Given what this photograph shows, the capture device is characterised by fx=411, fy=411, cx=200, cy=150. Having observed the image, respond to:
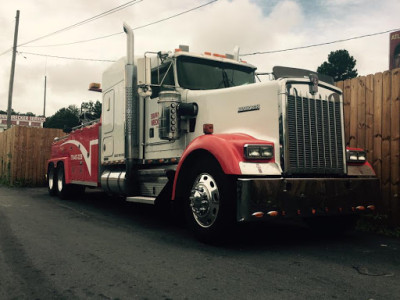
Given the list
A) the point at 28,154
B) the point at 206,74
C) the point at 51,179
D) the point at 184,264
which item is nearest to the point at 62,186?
the point at 51,179

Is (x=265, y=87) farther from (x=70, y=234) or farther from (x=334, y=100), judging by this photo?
(x=70, y=234)

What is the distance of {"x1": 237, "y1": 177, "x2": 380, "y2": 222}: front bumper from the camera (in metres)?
4.64

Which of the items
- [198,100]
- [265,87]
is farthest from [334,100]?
[198,100]

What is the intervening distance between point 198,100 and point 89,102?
83457 mm

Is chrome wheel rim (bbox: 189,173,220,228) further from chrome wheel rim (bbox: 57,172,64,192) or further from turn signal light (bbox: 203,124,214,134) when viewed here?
chrome wheel rim (bbox: 57,172,64,192)

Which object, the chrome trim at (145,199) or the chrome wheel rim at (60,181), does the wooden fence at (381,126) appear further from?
the chrome wheel rim at (60,181)

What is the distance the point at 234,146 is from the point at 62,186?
7.82 metres

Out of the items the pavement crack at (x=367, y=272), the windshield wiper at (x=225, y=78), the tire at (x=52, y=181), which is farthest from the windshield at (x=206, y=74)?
the tire at (x=52, y=181)

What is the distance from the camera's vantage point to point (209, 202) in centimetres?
518

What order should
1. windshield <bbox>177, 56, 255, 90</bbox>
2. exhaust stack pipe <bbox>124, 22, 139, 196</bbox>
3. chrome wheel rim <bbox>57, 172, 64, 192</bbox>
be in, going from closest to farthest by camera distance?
windshield <bbox>177, 56, 255, 90</bbox>, exhaust stack pipe <bbox>124, 22, 139, 196</bbox>, chrome wheel rim <bbox>57, 172, 64, 192</bbox>

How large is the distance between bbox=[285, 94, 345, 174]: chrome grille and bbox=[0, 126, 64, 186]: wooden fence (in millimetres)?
14424

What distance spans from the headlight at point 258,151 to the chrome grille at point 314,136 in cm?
25

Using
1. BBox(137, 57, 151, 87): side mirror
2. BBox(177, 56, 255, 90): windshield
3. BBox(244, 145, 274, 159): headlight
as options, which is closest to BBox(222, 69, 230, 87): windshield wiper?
BBox(177, 56, 255, 90): windshield

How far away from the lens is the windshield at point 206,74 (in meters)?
6.66
